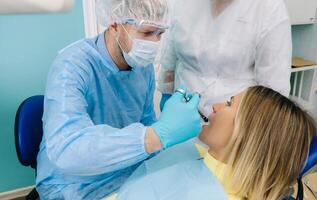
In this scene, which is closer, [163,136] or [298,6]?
[163,136]

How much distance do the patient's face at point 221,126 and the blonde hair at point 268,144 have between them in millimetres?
28

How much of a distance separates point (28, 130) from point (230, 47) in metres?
0.92

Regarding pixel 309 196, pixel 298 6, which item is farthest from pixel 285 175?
pixel 298 6

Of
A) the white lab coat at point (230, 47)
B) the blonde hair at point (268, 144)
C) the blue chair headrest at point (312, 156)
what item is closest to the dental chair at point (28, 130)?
the white lab coat at point (230, 47)

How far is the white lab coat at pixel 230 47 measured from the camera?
121 cm

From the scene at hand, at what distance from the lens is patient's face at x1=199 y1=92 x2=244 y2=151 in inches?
40.4

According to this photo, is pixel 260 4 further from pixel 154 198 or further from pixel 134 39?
pixel 154 198

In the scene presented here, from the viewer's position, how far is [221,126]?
1043mm

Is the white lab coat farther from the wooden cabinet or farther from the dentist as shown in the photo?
the wooden cabinet

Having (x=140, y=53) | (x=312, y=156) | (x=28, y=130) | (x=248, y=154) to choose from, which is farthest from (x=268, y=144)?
(x=28, y=130)

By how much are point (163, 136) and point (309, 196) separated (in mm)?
1185

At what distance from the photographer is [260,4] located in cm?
125

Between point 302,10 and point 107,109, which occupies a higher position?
point 302,10

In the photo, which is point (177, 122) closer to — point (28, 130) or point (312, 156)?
point (312, 156)
